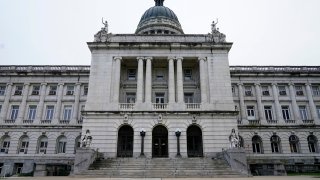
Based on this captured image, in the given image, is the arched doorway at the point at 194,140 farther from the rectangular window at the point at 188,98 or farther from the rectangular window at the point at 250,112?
the rectangular window at the point at 250,112

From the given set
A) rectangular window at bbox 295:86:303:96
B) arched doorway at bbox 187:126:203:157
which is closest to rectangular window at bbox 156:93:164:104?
arched doorway at bbox 187:126:203:157

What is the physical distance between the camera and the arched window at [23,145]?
37.4m

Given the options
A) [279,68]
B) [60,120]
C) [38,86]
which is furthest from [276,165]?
[38,86]

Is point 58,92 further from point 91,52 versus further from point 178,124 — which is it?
point 178,124

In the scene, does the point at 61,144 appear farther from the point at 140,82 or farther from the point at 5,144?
the point at 140,82

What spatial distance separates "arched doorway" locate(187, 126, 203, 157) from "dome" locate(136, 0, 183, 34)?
22071mm

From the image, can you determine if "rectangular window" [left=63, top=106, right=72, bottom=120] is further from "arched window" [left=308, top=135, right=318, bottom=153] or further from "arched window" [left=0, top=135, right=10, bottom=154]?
"arched window" [left=308, top=135, right=318, bottom=153]

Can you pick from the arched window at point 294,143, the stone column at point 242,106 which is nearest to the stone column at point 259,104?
the stone column at point 242,106

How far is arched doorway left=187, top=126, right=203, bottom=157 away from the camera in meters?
29.0

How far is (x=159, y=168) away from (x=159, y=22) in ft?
100

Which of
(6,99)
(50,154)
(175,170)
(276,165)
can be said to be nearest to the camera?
(175,170)

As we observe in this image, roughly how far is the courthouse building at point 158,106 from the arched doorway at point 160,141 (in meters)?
0.11

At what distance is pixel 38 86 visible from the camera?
40.6m

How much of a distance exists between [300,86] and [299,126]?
22.1ft
